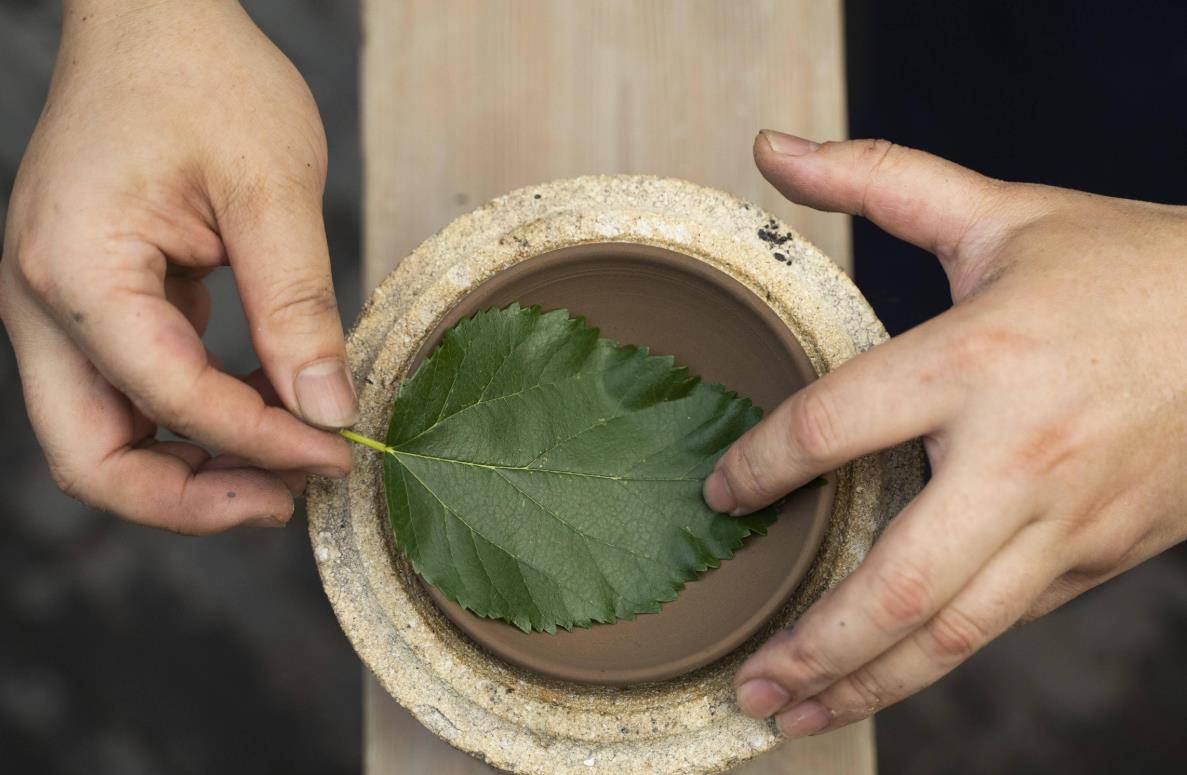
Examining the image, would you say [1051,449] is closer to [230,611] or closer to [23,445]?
[230,611]

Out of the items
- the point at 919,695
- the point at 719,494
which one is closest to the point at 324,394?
the point at 719,494

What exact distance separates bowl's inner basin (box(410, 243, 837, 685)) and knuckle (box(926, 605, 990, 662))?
9 centimetres

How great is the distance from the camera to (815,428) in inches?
22.9

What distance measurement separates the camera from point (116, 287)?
0.60 m

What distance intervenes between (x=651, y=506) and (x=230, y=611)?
89 centimetres

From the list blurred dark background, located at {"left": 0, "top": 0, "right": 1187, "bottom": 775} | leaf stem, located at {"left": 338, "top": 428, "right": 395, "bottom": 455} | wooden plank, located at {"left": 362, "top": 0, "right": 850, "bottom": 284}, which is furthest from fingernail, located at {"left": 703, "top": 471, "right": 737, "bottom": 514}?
blurred dark background, located at {"left": 0, "top": 0, "right": 1187, "bottom": 775}

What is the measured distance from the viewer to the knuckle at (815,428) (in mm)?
579

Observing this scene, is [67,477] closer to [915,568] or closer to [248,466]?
[248,466]

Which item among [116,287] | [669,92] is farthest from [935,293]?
[116,287]

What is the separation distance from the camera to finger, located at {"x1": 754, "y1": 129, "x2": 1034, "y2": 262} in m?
0.67

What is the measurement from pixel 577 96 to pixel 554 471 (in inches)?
17.1

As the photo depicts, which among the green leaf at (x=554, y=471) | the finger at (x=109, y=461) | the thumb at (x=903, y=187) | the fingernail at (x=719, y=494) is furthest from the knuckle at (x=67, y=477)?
the thumb at (x=903, y=187)

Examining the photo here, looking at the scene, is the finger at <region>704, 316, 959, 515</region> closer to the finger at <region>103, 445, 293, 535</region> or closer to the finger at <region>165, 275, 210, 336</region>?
the finger at <region>103, 445, 293, 535</region>

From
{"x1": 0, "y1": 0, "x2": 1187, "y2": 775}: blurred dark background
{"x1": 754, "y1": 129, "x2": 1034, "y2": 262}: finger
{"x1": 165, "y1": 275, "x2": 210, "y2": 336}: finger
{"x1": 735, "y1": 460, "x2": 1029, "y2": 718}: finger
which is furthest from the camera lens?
{"x1": 0, "y1": 0, "x2": 1187, "y2": 775}: blurred dark background
